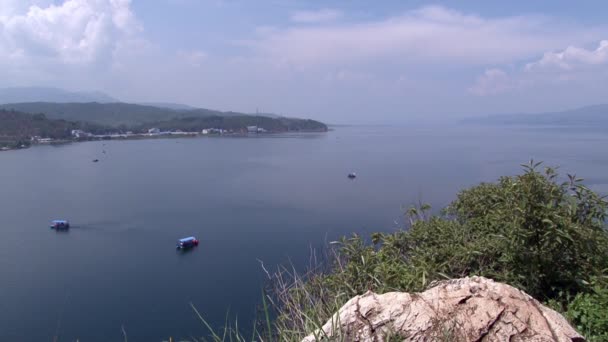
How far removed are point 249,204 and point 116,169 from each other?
20.7m

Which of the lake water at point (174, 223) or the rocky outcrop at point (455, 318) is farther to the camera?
the lake water at point (174, 223)

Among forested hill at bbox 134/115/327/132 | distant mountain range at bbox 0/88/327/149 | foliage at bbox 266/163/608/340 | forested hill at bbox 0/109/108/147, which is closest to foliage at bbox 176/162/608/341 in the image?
foliage at bbox 266/163/608/340

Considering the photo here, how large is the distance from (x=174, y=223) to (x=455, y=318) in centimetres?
2220

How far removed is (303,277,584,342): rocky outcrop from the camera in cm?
196

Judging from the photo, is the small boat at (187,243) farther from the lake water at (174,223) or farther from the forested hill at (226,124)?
the forested hill at (226,124)

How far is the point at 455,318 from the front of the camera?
6.59ft

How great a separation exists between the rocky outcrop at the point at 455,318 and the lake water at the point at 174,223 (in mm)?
1730

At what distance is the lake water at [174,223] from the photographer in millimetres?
13398

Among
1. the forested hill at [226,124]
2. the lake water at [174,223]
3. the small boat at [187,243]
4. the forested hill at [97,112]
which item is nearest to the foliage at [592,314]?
the lake water at [174,223]

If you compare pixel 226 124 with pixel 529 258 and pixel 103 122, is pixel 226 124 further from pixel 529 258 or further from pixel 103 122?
pixel 529 258

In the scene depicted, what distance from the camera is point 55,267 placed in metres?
17.1

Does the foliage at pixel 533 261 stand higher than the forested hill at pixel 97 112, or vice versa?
the forested hill at pixel 97 112

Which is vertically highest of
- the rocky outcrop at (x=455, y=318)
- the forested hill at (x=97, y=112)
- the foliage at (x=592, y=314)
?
the forested hill at (x=97, y=112)

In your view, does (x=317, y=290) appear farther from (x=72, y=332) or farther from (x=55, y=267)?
(x=55, y=267)
